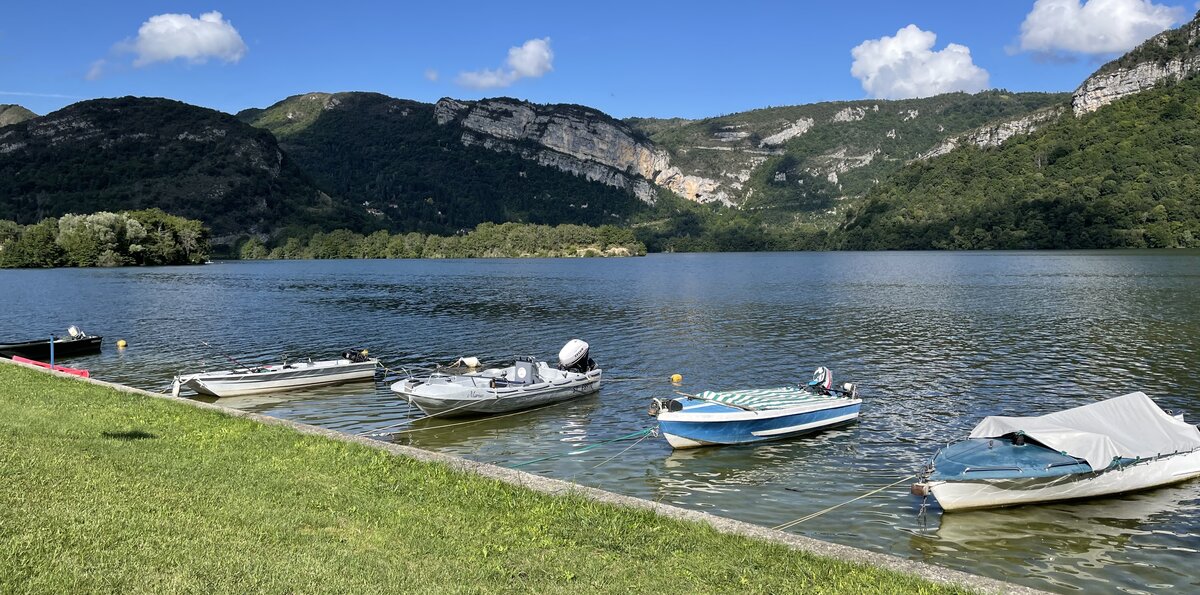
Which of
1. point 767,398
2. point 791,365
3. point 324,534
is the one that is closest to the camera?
point 324,534

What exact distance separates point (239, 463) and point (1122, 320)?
64026mm

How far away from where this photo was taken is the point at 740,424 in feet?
80.8

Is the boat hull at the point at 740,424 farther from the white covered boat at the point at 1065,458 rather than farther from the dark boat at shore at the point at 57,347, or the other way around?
the dark boat at shore at the point at 57,347

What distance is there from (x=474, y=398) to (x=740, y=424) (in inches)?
394

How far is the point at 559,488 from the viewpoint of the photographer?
50.1 feet

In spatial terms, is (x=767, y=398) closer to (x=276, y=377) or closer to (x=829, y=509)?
(x=829, y=509)

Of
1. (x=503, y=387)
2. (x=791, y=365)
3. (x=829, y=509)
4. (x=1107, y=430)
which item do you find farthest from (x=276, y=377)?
(x=1107, y=430)

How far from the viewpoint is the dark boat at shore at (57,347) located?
42312 millimetres

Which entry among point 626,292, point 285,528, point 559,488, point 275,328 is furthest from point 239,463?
point 626,292

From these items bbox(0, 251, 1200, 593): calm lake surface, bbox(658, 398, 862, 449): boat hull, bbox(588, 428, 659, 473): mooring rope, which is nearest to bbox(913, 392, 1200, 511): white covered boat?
bbox(0, 251, 1200, 593): calm lake surface

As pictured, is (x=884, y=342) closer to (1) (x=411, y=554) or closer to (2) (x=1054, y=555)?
(2) (x=1054, y=555)

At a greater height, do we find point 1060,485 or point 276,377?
point 276,377

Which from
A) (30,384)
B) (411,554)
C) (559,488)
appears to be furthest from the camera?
(30,384)

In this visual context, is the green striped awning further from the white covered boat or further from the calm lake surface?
the white covered boat
